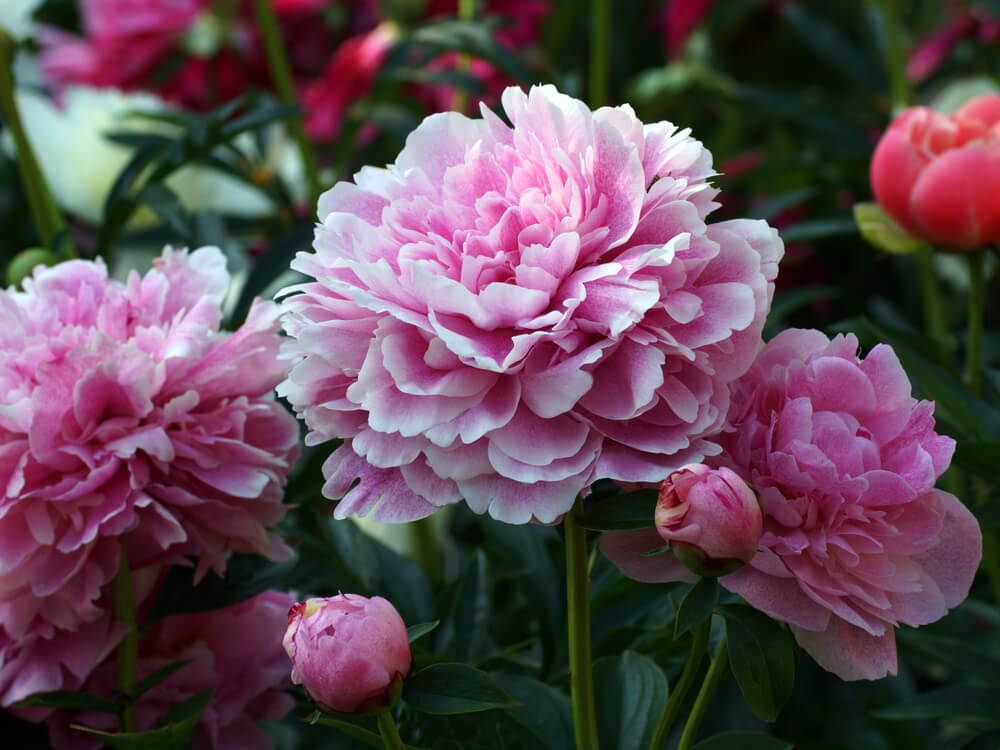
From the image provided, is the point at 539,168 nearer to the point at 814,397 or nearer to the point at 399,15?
the point at 814,397

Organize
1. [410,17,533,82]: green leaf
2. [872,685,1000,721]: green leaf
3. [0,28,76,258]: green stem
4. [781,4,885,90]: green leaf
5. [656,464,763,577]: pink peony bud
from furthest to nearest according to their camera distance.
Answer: [781,4,885,90]: green leaf
[410,17,533,82]: green leaf
[0,28,76,258]: green stem
[872,685,1000,721]: green leaf
[656,464,763,577]: pink peony bud

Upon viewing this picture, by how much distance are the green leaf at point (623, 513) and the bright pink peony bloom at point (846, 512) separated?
21mm

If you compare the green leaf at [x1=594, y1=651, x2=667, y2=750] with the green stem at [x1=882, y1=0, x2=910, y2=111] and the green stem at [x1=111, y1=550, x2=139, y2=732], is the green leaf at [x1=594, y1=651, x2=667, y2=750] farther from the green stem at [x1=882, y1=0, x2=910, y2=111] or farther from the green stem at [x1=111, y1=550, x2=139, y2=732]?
the green stem at [x1=882, y1=0, x2=910, y2=111]

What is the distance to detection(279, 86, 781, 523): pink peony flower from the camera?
1.15ft

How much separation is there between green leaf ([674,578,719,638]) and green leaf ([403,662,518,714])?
65 mm

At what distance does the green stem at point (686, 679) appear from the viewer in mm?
380

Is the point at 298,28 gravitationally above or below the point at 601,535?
below

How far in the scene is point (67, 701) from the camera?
47 cm

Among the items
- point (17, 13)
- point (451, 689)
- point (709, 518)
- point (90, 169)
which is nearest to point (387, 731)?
point (451, 689)

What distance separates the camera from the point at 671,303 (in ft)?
1.17

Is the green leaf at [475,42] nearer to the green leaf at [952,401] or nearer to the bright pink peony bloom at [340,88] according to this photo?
the bright pink peony bloom at [340,88]

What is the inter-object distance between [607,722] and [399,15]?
924mm

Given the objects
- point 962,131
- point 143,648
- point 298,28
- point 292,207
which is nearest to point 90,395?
point 143,648

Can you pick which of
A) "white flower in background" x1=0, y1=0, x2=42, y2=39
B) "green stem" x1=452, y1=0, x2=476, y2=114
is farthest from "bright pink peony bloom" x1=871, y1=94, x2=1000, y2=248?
"white flower in background" x1=0, y1=0, x2=42, y2=39
